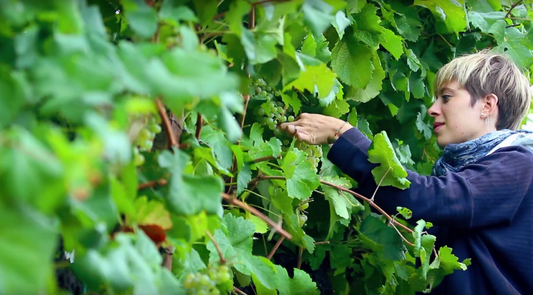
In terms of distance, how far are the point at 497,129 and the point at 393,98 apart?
1.16 ft

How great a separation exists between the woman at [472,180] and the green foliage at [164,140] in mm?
57

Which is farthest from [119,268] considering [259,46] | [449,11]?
[449,11]

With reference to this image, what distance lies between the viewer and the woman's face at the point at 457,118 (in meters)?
1.80

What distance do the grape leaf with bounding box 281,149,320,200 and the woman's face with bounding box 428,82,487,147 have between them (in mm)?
649

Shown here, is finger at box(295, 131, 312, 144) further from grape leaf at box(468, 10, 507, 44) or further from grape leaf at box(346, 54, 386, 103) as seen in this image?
grape leaf at box(468, 10, 507, 44)

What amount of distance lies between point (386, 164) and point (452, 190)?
0.67 ft

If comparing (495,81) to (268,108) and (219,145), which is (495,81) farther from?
(219,145)

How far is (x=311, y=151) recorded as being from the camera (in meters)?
1.55

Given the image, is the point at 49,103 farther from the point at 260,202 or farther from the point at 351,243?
the point at 351,243

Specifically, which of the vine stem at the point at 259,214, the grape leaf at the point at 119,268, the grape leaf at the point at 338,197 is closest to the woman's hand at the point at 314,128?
the grape leaf at the point at 338,197

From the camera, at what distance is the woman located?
1.50 metres

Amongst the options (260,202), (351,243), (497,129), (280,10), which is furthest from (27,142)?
(497,129)

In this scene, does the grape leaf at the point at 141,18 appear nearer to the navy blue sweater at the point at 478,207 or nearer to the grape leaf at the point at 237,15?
the grape leaf at the point at 237,15

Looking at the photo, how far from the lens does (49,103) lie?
0.50 m
